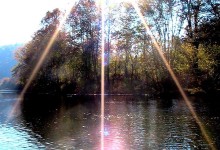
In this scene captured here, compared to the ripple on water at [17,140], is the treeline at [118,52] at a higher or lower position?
higher

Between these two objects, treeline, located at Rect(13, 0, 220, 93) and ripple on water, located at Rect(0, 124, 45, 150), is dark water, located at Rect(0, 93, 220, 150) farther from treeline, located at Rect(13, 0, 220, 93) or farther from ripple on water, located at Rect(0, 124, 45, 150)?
treeline, located at Rect(13, 0, 220, 93)

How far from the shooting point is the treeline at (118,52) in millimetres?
68062

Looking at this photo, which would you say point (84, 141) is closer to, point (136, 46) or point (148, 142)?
point (148, 142)

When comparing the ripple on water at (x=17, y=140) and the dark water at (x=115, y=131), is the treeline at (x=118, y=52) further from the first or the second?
the ripple on water at (x=17, y=140)

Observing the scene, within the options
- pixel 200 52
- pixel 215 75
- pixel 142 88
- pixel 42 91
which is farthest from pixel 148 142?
pixel 42 91

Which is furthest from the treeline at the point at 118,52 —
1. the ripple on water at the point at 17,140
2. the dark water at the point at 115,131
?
the ripple on water at the point at 17,140

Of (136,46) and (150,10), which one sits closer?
(150,10)

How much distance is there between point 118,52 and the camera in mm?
84562

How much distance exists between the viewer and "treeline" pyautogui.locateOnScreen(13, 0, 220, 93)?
6806 centimetres

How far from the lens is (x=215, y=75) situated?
58.1 m

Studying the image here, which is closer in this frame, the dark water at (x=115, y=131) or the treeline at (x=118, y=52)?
the dark water at (x=115, y=131)

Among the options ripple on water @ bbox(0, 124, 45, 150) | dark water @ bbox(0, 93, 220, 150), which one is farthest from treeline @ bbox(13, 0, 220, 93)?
ripple on water @ bbox(0, 124, 45, 150)

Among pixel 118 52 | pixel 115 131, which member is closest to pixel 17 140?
pixel 115 131

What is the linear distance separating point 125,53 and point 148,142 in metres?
62.4
